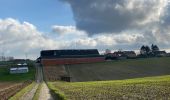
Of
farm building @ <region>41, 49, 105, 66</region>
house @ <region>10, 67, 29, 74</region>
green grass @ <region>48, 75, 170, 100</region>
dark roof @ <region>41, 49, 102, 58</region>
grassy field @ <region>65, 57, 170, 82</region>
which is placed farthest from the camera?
dark roof @ <region>41, 49, 102, 58</region>

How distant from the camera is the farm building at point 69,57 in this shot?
159000mm

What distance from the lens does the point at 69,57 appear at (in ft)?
539

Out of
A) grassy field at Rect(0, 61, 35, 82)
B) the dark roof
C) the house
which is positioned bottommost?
grassy field at Rect(0, 61, 35, 82)

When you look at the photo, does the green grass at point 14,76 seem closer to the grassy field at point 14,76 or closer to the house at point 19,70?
the grassy field at point 14,76

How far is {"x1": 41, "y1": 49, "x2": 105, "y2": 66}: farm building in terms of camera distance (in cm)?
15900

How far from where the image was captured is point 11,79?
120 meters

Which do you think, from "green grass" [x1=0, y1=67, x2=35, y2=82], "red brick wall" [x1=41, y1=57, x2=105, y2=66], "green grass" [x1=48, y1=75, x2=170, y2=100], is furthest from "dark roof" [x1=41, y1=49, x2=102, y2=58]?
"green grass" [x1=48, y1=75, x2=170, y2=100]

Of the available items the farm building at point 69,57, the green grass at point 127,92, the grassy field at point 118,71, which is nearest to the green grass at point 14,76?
the grassy field at point 118,71

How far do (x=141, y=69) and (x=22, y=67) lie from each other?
4237cm

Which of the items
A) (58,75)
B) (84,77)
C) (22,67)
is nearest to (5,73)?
(22,67)

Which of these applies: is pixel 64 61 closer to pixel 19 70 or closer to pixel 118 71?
pixel 19 70

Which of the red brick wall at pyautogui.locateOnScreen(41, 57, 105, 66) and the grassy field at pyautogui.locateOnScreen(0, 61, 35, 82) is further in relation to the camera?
the red brick wall at pyautogui.locateOnScreen(41, 57, 105, 66)

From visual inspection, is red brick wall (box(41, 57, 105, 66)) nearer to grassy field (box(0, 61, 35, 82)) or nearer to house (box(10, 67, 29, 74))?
grassy field (box(0, 61, 35, 82))

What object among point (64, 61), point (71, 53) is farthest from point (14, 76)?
point (71, 53)
